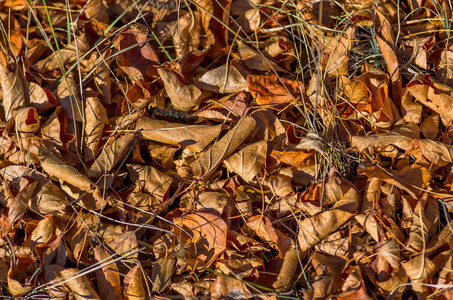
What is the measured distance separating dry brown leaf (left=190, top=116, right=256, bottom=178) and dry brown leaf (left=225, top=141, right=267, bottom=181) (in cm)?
3

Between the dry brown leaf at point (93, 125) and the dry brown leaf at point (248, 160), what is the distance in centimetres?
48

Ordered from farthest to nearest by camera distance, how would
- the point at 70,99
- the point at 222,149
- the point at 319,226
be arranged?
the point at 70,99
the point at 222,149
the point at 319,226

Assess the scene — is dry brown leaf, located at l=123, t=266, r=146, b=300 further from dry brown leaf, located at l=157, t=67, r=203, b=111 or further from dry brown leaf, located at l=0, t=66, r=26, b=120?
dry brown leaf, located at l=0, t=66, r=26, b=120

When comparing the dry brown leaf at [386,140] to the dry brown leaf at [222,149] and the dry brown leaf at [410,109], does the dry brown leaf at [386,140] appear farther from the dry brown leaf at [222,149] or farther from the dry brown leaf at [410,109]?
the dry brown leaf at [222,149]

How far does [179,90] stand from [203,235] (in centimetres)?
51

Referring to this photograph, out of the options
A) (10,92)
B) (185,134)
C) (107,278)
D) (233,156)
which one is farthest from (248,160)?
(10,92)

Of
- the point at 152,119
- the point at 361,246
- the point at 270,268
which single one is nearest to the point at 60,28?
the point at 152,119

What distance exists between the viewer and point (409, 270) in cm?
107

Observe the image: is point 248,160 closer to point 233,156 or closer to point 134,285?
point 233,156

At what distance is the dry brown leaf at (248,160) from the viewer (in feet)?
4.11

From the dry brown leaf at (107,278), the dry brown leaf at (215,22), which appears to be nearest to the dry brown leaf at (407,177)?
the dry brown leaf at (215,22)

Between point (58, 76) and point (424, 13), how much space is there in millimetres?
1490

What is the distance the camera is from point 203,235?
1.21m

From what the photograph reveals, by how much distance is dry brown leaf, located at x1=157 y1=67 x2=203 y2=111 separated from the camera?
1.34m
